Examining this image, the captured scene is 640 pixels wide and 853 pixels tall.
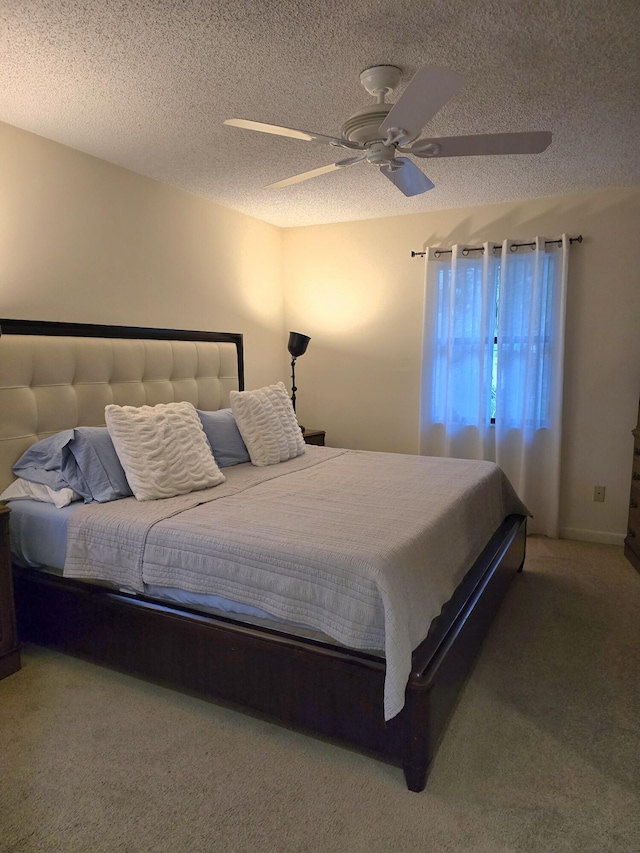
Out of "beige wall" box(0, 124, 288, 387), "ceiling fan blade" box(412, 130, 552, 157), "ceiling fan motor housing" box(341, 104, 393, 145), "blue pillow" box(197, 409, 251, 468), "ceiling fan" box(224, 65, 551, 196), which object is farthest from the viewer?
"blue pillow" box(197, 409, 251, 468)

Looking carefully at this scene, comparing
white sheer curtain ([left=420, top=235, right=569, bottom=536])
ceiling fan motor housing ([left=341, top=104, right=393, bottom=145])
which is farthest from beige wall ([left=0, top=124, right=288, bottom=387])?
ceiling fan motor housing ([left=341, top=104, right=393, bottom=145])

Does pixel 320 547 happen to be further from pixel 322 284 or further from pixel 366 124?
pixel 322 284

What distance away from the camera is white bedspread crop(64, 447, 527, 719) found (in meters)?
1.76

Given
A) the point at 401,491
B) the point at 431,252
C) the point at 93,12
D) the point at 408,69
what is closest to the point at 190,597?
the point at 401,491

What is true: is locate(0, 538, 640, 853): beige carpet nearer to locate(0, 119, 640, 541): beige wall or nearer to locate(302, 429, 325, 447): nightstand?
locate(0, 119, 640, 541): beige wall

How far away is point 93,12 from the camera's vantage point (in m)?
1.78

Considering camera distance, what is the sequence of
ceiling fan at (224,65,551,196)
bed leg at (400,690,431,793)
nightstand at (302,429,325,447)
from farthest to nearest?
nightstand at (302,429,325,447) < ceiling fan at (224,65,551,196) < bed leg at (400,690,431,793)

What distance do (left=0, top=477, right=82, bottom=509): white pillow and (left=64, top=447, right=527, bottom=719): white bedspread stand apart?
17 centimetres

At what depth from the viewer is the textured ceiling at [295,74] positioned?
70.8 inches

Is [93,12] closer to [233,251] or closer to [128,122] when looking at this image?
[128,122]

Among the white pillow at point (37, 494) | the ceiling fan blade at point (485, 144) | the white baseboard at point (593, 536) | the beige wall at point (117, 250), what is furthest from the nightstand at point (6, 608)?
the white baseboard at point (593, 536)

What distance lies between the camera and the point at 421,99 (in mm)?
1765

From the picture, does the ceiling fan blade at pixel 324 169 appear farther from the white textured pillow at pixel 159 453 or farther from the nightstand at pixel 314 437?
the nightstand at pixel 314 437

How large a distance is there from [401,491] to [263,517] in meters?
0.76
